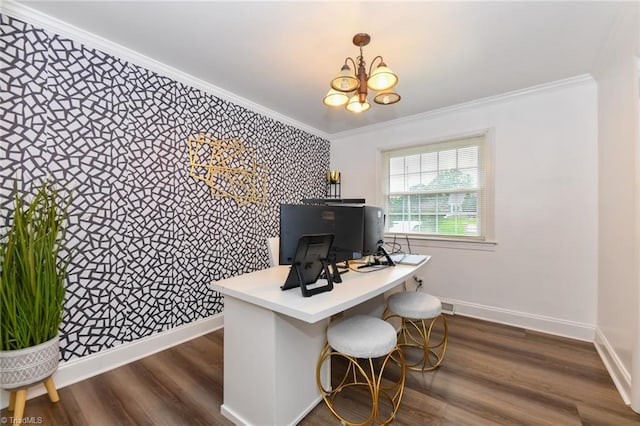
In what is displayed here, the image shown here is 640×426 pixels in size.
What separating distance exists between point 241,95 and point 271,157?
0.79 metres

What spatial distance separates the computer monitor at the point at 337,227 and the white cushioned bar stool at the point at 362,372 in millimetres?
447

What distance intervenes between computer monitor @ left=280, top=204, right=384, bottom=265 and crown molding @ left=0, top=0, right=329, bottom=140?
190 centimetres

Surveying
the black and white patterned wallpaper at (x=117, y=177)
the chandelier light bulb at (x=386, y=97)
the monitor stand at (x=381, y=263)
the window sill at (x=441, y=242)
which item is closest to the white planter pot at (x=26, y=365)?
the black and white patterned wallpaper at (x=117, y=177)

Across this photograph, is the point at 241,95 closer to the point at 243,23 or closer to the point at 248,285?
the point at 243,23

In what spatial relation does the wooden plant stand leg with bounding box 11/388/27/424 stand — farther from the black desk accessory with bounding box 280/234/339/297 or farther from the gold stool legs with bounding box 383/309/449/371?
the gold stool legs with bounding box 383/309/449/371

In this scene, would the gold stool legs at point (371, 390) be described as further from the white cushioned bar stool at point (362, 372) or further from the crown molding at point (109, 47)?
the crown molding at point (109, 47)

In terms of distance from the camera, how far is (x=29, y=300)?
59.4 inches

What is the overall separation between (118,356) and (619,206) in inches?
158

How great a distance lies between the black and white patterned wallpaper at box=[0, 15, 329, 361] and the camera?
172 cm

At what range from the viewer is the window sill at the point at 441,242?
3.04 m

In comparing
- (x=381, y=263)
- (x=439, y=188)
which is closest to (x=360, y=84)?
(x=381, y=263)

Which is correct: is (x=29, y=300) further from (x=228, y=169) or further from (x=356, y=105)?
(x=356, y=105)

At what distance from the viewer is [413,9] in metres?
1.67

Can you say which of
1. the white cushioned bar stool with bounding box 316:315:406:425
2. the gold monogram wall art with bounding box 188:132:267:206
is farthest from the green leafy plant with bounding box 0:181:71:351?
the white cushioned bar stool with bounding box 316:315:406:425
